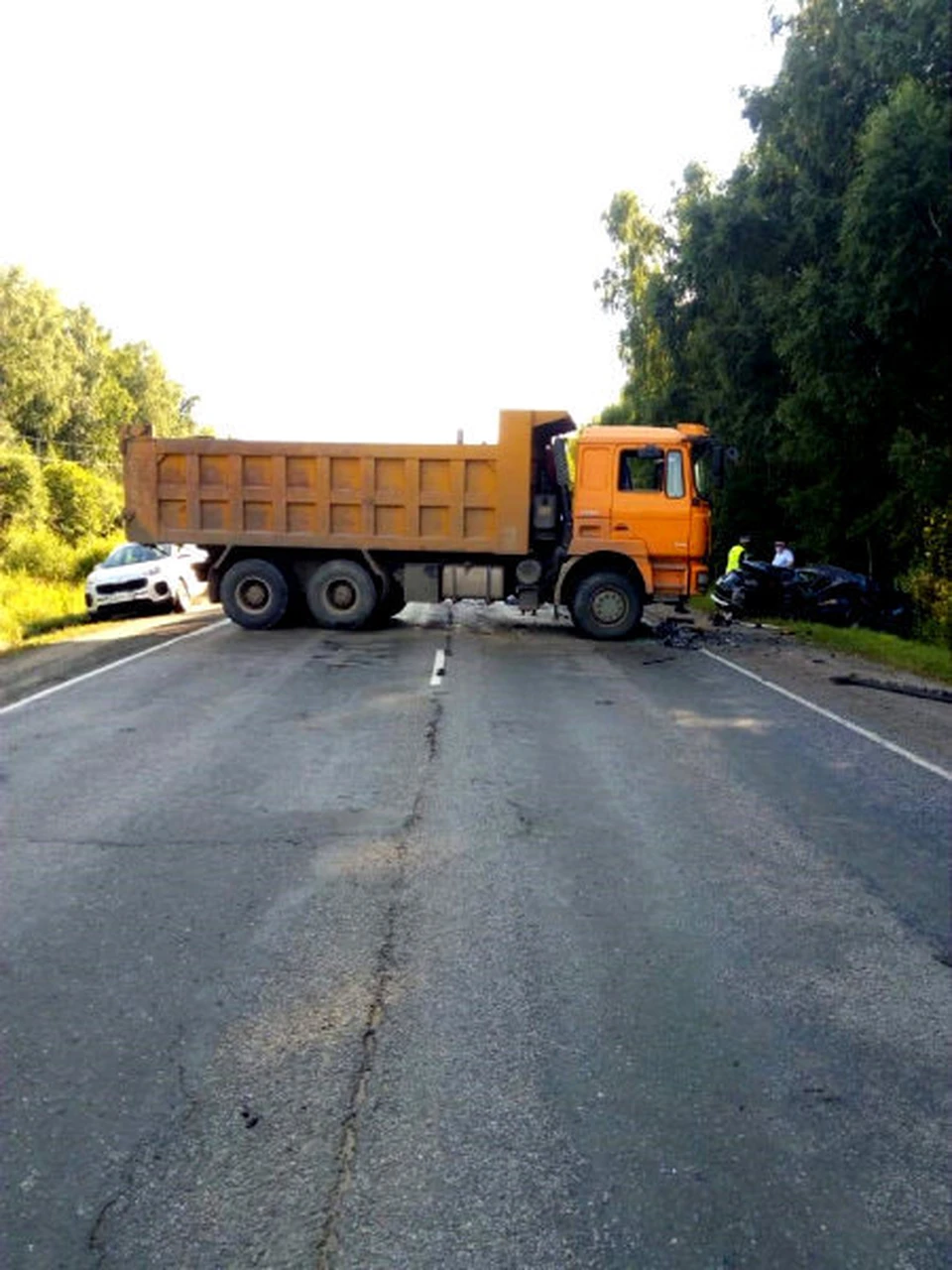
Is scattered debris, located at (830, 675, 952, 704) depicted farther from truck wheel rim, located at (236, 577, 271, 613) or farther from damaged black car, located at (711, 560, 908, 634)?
truck wheel rim, located at (236, 577, 271, 613)

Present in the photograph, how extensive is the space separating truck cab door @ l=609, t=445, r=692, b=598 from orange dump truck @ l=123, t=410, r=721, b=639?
Result: 0.07 ft

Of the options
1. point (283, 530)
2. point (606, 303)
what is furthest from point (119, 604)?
point (606, 303)

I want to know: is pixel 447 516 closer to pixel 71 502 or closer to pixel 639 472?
pixel 639 472

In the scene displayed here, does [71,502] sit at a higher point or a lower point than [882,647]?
higher

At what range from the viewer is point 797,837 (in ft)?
21.1

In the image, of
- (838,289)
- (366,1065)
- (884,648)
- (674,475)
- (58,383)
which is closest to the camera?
(366,1065)

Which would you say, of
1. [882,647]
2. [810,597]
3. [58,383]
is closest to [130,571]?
[810,597]

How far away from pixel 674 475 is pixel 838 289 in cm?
557

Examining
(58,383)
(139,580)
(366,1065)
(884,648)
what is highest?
(58,383)

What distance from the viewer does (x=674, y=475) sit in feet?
54.2

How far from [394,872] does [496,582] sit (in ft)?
39.0

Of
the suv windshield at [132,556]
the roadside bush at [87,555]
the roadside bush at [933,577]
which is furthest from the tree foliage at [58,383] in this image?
the roadside bush at [933,577]

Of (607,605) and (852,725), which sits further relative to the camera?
(607,605)

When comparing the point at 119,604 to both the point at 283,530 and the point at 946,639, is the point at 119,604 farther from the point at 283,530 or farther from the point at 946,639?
the point at 946,639
